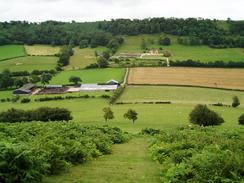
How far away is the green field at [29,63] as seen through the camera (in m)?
149

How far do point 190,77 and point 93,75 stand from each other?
31489 millimetres

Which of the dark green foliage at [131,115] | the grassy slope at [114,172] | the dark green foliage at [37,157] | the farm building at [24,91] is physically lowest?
the farm building at [24,91]

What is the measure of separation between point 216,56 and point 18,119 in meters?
111

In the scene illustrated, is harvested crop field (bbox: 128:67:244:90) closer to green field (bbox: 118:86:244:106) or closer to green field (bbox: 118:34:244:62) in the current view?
green field (bbox: 118:86:244:106)

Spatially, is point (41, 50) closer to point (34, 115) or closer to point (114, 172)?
point (34, 115)

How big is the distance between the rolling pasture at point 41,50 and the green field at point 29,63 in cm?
1137

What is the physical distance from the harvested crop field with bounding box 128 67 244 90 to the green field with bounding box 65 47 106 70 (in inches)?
999

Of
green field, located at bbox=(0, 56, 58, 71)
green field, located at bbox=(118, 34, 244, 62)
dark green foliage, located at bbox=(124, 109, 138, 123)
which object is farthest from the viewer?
green field, located at bbox=(118, 34, 244, 62)

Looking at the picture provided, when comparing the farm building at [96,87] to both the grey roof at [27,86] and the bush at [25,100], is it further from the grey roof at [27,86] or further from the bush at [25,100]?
the bush at [25,100]

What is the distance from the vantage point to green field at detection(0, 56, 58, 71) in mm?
148750

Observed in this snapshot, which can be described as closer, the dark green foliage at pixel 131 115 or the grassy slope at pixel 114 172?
the grassy slope at pixel 114 172

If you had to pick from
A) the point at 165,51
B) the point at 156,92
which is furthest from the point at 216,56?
the point at 156,92

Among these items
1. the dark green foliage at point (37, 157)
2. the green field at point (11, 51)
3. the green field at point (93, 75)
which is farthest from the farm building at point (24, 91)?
the dark green foliage at point (37, 157)

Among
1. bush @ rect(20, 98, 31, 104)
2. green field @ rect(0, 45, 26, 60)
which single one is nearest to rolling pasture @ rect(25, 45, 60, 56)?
green field @ rect(0, 45, 26, 60)
